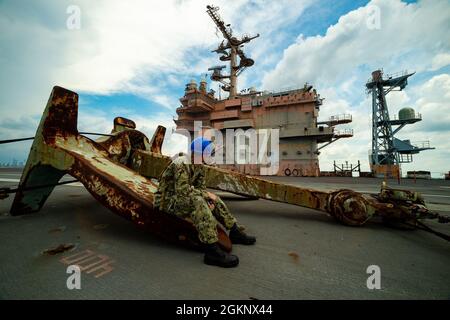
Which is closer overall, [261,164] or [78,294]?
[78,294]

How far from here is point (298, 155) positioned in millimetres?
22125

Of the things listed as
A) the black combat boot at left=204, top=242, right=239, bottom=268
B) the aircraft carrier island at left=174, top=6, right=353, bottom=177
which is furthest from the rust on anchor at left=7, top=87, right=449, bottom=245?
the aircraft carrier island at left=174, top=6, right=353, bottom=177

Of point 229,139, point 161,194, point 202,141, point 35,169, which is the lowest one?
point 161,194

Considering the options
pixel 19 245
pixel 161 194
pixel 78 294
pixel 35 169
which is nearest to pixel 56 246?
pixel 19 245

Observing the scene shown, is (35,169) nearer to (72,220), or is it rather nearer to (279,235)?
(72,220)

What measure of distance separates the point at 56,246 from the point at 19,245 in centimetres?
34

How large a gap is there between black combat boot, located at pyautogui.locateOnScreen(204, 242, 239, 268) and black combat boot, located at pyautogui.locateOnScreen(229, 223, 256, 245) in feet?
1.45

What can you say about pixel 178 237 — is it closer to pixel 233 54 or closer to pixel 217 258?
pixel 217 258

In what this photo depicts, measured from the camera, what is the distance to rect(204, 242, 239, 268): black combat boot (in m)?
1.38

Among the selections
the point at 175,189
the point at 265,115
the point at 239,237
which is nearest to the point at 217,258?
the point at 239,237

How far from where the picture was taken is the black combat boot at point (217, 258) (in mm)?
1383

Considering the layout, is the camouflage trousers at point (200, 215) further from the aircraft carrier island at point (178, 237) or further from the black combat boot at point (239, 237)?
the black combat boot at point (239, 237)

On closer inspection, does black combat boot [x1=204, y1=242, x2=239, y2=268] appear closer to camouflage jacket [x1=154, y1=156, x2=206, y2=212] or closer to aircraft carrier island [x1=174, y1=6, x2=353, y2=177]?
camouflage jacket [x1=154, y1=156, x2=206, y2=212]
